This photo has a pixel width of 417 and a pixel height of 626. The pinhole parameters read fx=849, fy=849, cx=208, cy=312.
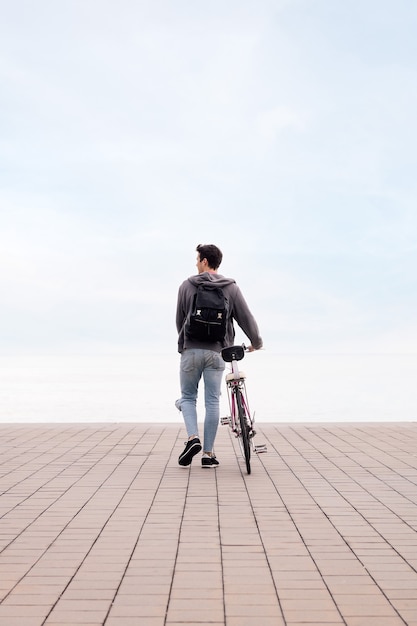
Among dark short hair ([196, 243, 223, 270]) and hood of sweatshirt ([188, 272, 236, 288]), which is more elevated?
dark short hair ([196, 243, 223, 270])

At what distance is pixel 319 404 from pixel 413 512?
1263 cm

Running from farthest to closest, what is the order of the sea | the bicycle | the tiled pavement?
the sea, the bicycle, the tiled pavement

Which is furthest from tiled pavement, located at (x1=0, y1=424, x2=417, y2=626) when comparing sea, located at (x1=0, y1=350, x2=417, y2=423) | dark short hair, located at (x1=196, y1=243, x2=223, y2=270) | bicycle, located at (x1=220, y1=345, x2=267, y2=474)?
sea, located at (x1=0, y1=350, x2=417, y2=423)

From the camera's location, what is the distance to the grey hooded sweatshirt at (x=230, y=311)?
7629mm

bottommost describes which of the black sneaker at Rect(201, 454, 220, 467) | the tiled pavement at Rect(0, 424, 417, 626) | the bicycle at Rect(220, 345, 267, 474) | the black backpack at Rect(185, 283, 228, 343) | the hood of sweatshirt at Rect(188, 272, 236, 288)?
the tiled pavement at Rect(0, 424, 417, 626)

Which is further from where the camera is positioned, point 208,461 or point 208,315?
point 208,461

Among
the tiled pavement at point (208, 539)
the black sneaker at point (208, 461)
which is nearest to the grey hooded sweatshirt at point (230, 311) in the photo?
the black sneaker at point (208, 461)

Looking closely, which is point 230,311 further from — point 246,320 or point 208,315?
point 208,315

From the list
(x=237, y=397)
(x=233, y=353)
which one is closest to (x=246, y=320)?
(x=233, y=353)

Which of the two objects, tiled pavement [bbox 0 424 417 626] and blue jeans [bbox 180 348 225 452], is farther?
blue jeans [bbox 180 348 225 452]

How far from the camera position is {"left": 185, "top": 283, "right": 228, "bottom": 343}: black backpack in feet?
24.6

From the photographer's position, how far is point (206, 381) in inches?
303

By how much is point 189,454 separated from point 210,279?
1575mm

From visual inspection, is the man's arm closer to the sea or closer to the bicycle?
the bicycle
